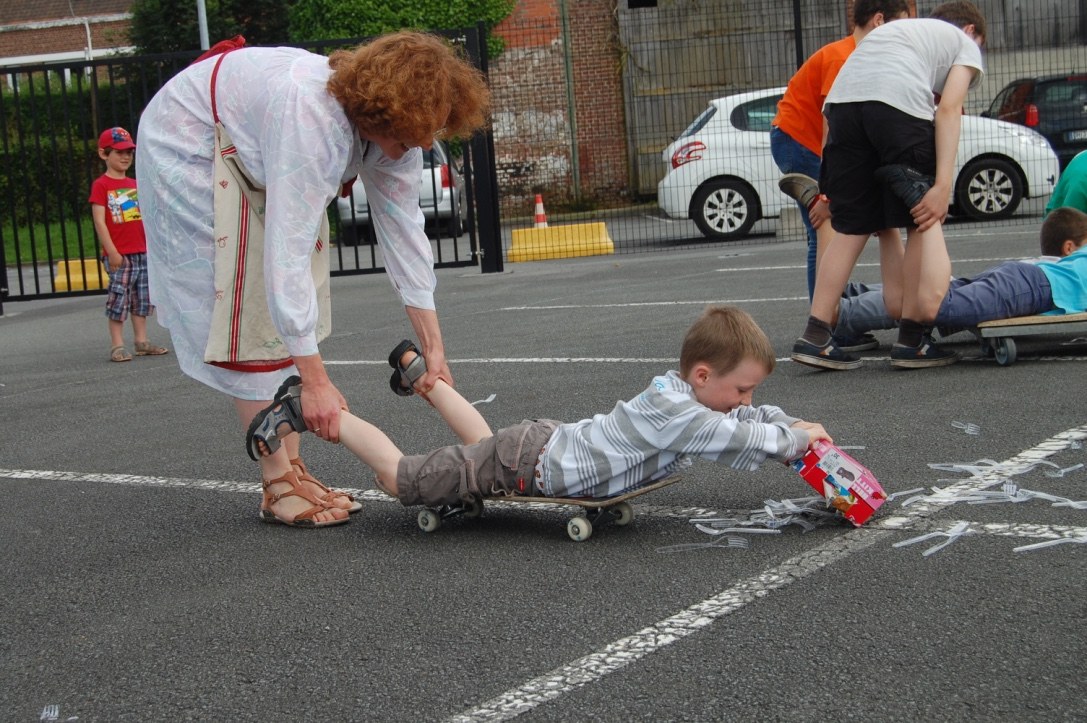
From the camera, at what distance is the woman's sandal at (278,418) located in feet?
12.8

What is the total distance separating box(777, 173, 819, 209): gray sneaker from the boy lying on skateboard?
3368mm

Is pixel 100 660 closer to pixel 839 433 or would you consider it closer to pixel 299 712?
pixel 299 712

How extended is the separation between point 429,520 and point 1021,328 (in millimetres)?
3279

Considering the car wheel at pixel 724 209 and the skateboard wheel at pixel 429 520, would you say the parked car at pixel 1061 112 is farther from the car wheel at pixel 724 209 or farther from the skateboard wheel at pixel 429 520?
the skateboard wheel at pixel 429 520

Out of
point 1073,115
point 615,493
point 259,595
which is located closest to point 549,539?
point 615,493

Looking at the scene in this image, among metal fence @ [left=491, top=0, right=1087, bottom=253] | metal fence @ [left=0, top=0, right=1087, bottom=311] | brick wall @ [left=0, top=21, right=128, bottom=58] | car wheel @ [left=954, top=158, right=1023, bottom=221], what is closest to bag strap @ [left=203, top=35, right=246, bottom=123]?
car wheel @ [left=954, top=158, right=1023, bottom=221]

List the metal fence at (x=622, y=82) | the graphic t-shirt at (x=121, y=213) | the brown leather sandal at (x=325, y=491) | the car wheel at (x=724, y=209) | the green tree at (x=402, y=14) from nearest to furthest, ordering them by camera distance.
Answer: the brown leather sandal at (x=325, y=491) < the graphic t-shirt at (x=121, y=213) < the car wheel at (x=724, y=209) < the metal fence at (x=622, y=82) < the green tree at (x=402, y=14)

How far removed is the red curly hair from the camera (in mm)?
3582

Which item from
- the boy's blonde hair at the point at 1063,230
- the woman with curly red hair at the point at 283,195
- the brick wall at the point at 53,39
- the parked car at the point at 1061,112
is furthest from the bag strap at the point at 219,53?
the brick wall at the point at 53,39

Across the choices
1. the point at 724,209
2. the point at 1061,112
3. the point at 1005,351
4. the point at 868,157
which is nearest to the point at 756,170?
the point at 724,209

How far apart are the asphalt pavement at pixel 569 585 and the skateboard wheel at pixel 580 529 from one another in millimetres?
50

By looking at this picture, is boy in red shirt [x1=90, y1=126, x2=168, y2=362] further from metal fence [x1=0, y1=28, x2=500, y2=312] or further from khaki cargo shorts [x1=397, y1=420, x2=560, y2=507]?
khaki cargo shorts [x1=397, y1=420, x2=560, y2=507]

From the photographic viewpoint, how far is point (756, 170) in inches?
637

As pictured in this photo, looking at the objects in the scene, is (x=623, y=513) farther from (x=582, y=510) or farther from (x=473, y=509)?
(x=473, y=509)
